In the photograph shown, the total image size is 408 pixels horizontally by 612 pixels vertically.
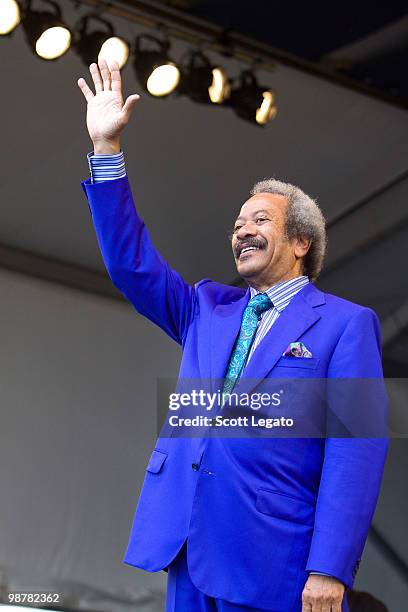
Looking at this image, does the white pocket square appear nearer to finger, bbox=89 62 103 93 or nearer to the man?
the man

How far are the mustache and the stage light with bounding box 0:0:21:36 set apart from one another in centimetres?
171

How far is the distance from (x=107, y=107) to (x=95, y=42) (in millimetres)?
1620

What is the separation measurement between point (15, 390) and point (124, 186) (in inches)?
59.8

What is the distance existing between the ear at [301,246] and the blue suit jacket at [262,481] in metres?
0.15

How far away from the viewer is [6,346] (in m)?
3.48

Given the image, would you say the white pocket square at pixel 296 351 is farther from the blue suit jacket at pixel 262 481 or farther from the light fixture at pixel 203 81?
the light fixture at pixel 203 81

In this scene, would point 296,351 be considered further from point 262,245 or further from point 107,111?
point 107,111

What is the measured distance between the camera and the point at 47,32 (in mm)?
3570

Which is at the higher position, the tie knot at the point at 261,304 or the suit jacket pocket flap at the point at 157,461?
the tie knot at the point at 261,304

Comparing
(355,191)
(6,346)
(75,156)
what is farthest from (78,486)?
(355,191)

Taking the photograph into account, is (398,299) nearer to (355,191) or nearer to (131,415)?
(355,191)

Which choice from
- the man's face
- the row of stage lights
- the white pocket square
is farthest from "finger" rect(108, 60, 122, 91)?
the row of stage lights

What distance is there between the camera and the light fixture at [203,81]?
3757 mm

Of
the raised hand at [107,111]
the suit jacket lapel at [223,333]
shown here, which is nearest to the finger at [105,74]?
the raised hand at [107,111]
